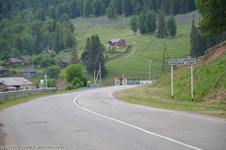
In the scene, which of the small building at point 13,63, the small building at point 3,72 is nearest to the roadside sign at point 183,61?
the small building at point 3,72

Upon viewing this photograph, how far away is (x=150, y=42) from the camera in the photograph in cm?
13638

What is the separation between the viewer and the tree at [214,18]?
30.7 metres

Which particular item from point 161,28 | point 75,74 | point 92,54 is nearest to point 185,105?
point 75,74

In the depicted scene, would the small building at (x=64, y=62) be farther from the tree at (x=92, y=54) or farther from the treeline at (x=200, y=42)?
the treeline at (x=200, y=42)

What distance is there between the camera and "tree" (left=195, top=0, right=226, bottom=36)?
30.7m

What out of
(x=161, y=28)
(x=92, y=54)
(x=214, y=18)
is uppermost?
(x=161, y=28)

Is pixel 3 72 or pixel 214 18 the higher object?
pixel 214 18

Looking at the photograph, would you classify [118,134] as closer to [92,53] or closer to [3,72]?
[92,53]

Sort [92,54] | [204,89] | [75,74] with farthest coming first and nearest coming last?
[92,54]
[75,74]
[204,89]

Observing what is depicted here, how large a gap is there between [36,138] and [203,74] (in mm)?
22408

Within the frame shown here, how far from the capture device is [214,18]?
31.3 meters

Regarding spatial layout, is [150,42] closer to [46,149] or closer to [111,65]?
[111,65]

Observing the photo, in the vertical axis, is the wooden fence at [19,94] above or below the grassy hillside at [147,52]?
below

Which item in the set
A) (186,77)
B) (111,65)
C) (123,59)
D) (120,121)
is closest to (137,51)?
(123,59)
